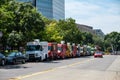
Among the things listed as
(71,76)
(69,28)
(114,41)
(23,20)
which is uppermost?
(69,28)

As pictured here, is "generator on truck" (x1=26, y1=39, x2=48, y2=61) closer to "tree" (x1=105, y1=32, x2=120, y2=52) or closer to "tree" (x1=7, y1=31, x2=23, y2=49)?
"tree" (x1=7, y1=31, x2=23, y2=49)

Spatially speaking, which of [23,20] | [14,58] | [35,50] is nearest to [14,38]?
[23,20]

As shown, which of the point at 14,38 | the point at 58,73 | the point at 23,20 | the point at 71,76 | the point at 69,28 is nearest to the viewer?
the point at 71,76

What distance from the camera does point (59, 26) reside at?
98.2 meters

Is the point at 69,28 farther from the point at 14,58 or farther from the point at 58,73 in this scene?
the point at 58,73

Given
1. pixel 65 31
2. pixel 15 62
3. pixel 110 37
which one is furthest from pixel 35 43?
pixel 110 37

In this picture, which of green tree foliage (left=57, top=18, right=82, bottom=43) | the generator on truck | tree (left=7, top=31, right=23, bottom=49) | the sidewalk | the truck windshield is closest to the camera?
the sidewalk

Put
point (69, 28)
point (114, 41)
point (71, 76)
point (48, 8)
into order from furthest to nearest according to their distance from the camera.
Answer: point (114, 41)
point (48, 8)
point (69, 28)
point (71, 76)

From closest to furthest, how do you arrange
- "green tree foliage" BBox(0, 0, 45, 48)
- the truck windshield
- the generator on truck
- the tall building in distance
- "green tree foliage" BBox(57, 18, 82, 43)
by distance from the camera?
the generator on truck, the truck windshield, "green tree foliage" BBox(0, 0, 45, 48), "green tree foliage" BBox(57, 18, 82, 43), the tall building in distance

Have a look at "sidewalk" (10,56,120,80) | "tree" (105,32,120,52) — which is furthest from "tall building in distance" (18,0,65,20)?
"sidewalk" (10,56,120,80)

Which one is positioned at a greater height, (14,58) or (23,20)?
(23,20)

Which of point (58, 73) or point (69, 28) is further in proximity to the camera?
point (69, 28)

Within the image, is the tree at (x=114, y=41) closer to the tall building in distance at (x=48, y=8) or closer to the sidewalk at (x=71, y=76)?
the tall building in distance at (x=48, y=8)

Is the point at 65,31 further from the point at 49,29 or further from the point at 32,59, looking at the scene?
the point at 32,59
